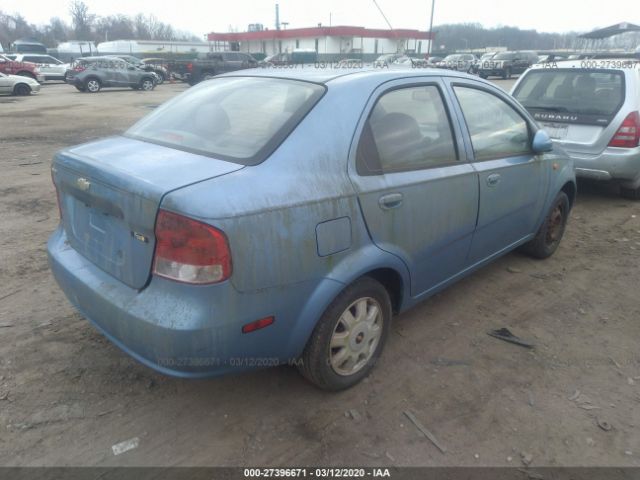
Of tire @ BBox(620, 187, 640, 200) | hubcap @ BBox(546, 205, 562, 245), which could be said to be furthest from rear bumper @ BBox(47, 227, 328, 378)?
tire @ BBox(620, 187, 640, 200)

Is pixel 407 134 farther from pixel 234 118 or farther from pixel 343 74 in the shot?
pixel 234 118

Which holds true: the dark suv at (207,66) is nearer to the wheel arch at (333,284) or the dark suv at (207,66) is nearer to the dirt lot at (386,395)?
the dirt lot at (386,395)

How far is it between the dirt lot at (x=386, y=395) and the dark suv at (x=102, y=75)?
72.8ft

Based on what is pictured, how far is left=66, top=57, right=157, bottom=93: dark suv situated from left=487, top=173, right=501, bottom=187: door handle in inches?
945

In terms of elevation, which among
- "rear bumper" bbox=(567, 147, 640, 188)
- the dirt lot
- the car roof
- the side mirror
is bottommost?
the dirt lot

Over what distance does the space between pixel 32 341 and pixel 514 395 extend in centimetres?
296

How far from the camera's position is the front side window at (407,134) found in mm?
2582

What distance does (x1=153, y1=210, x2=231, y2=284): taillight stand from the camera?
6.40 ft

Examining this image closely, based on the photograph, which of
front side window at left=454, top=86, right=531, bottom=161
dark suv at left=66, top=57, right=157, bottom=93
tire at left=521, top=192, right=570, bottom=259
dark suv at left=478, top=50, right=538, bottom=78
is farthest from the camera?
dark suv at left=478, top=50, right=538, bottom=78

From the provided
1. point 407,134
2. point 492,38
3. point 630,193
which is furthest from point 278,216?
point 492,38

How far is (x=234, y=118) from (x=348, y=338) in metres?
1.35

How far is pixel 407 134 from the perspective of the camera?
111 inches

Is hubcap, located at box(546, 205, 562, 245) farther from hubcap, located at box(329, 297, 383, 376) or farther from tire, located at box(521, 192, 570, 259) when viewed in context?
hubcap, located at box(329, 297, 383, 376)

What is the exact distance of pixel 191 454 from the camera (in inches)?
90.8
